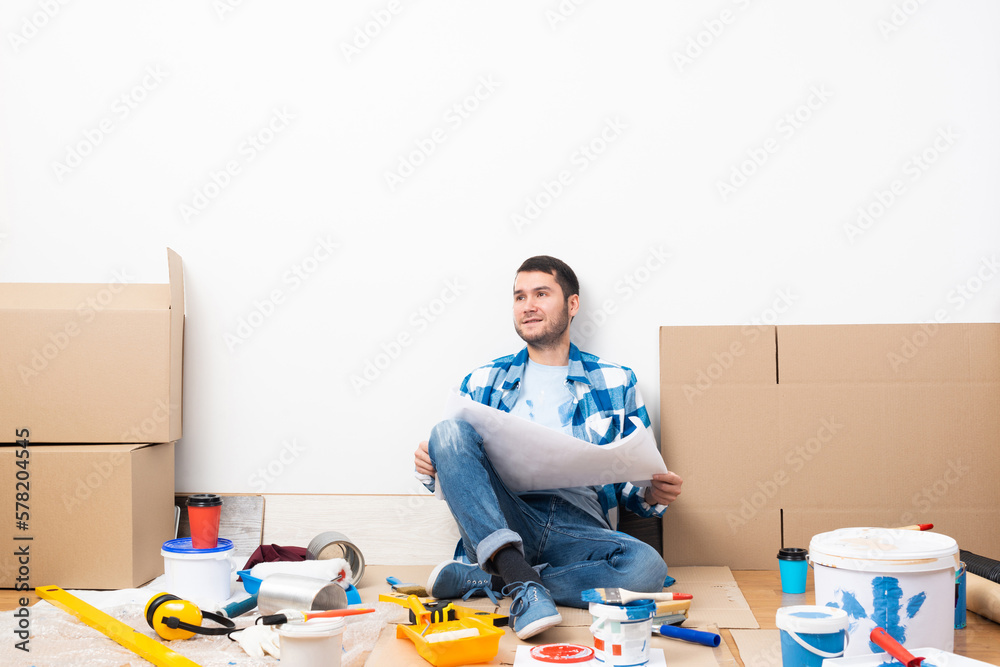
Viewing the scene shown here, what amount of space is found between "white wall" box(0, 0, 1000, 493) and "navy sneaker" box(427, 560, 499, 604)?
20.2 inches

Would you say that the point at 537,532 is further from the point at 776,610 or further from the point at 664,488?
the point at 776,610

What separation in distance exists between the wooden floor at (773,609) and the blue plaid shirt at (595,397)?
31cm

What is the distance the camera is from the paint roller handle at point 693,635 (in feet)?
4.81

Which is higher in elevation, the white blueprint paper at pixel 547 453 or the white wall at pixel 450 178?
the white wall at pixel 450 178

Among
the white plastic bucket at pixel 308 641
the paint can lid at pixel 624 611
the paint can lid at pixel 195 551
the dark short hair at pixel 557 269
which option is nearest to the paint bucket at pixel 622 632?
the paint can lid at pixel 624 611

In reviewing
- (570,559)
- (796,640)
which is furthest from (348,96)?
(796,640)

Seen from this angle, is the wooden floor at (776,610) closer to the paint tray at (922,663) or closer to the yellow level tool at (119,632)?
the paint tray at (922,663)

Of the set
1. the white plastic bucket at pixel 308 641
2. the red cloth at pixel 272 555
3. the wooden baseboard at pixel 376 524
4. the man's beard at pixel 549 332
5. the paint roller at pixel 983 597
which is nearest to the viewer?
the white plastic bucket at pixel 308 641

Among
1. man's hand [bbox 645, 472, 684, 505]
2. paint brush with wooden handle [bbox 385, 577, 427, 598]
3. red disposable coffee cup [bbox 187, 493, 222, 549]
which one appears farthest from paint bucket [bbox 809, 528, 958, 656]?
red disposable coffee cup [bbox 187, 493, 222, 549]

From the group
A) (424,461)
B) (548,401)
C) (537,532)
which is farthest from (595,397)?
(424,461)

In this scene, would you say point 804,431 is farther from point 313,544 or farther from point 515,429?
point 313,544

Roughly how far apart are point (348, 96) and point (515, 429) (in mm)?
1255

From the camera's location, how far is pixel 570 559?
1873mm

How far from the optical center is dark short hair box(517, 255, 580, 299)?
2207 mm
